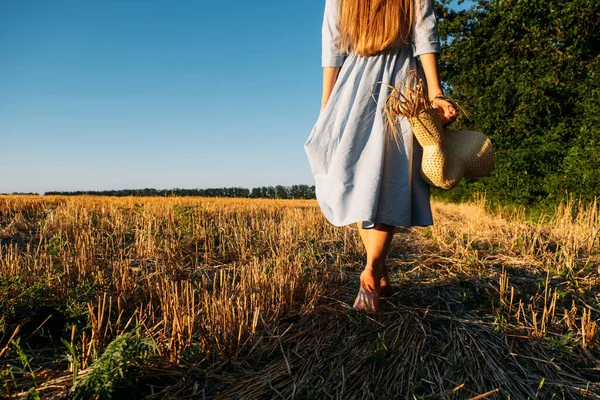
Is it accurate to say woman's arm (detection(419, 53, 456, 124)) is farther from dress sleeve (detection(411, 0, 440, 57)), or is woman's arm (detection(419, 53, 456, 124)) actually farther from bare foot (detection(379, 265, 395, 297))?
bare foot (detection(379, 265, 395, 297))

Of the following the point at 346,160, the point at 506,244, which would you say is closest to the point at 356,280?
the point at 346,160

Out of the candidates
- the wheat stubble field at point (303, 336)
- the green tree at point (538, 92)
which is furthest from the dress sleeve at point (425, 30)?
the green tree at point (538, 92)

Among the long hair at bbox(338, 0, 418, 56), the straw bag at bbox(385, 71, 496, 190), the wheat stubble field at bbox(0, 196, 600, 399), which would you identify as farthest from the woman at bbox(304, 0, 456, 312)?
the wheat stubble field at bbox(0, 196, 600, 399)

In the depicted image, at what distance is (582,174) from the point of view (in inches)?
339

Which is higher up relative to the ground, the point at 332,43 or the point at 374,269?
the point at 332,43

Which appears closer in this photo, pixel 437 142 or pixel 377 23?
pixel 437 142

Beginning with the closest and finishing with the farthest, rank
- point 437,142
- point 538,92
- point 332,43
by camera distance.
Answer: point 437,142 → point 332,43 → point 538,92

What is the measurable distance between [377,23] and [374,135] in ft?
2.38

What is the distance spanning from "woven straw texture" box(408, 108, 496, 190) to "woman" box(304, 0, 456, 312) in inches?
4.9

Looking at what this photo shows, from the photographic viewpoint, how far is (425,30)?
2330mm

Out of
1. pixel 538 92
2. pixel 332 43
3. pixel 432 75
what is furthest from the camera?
pixel 538 92

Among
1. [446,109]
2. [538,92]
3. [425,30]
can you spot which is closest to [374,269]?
[446,109]

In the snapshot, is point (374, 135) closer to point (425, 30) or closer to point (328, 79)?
point (328, 79)

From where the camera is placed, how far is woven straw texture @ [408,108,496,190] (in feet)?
6.95
